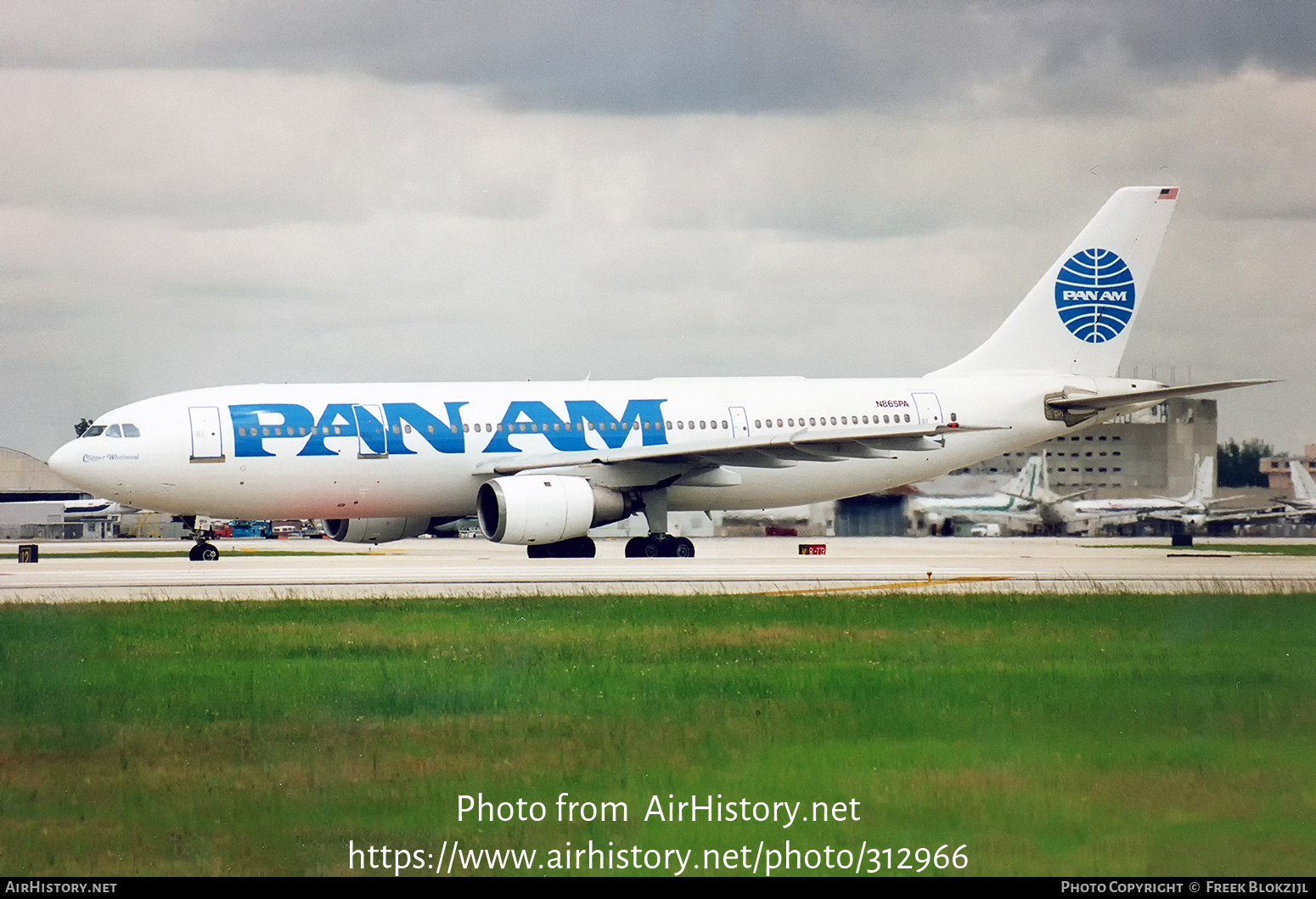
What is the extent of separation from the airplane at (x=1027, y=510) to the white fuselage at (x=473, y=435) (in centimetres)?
2105

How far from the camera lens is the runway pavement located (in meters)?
25.6

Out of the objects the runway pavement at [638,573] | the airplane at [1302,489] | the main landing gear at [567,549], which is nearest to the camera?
the runway pavement at [638,573]

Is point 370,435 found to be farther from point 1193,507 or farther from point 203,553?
point 1193,507

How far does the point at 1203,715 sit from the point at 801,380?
2832cm

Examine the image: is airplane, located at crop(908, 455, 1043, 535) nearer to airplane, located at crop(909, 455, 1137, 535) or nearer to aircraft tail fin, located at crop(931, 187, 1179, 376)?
airplane, located at crop(909, 455, 1137, 535)

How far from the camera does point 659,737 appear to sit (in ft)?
39.6

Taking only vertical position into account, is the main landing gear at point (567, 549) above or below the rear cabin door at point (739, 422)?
below

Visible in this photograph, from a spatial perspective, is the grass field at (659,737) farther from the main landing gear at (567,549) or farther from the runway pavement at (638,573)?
the main landing gear at (567,549)

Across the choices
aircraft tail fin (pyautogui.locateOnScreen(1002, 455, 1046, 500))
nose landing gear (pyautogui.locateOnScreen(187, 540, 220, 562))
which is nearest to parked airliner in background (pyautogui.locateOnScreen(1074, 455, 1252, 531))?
aircraft tail fin (pyautogui.locateOnScreen(1002, 455, 1046, 500))

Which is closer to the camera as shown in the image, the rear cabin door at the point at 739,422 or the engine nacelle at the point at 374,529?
the engine nacelle at the point at 374,529

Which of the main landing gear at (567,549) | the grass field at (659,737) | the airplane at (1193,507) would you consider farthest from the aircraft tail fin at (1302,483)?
the grass field at (659,737)

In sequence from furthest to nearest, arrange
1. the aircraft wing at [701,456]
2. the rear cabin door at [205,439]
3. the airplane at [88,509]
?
the airplane at [88,509]
the aircraft wing at [701,456]
the rear cabin door at [205,439]

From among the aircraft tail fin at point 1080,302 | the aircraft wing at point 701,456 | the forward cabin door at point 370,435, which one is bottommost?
the aircraft wing at point 701,456

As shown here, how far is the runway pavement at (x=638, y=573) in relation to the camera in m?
25.6
